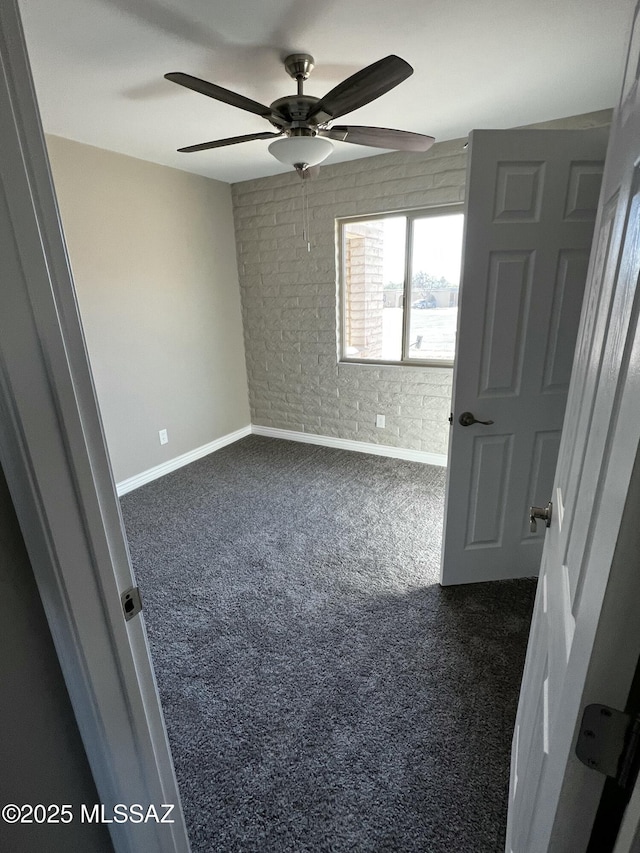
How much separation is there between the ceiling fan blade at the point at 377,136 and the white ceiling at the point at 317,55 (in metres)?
0.26

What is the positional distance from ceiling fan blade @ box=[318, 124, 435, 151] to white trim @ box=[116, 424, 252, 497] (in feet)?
9.06

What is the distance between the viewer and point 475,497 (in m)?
2.02

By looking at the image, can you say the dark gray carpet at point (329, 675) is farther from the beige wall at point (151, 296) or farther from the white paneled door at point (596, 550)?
the beige wall at point (151, 296)

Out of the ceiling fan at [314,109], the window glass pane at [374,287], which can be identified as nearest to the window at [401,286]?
the window glass pane at [374,287]

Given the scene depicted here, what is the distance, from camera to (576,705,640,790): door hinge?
1.42 feet

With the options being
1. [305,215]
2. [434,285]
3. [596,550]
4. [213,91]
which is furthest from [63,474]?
[305,215]

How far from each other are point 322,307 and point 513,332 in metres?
2.18

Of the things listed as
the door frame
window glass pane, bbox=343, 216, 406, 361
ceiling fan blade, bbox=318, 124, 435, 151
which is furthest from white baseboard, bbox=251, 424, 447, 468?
the door frame

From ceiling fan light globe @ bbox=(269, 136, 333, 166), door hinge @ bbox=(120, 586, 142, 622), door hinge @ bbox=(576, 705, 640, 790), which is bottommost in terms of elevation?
door hinge @ bbox=(120, 586, 142, 622)

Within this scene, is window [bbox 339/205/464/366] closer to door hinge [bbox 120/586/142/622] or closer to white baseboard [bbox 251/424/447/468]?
white baseboard [bbox 251/424/447/468]

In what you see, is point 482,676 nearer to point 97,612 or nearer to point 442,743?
point 442,743

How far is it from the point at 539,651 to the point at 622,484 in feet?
2.44

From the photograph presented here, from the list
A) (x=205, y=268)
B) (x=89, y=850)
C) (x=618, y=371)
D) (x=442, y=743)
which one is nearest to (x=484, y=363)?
(x=618, y=371)

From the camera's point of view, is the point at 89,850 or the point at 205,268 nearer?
the point at 89,850
